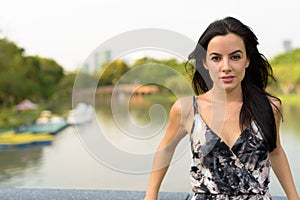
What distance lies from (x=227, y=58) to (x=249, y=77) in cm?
12

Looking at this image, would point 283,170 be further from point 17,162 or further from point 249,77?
point 17,162

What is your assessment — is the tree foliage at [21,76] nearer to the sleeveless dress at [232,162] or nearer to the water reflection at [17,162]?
the water reflection at [17,162]

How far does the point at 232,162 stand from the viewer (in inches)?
33.0

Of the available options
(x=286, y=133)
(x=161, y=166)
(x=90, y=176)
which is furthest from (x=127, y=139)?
(x=286, y=133)

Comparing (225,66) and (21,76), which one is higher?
(21,76)

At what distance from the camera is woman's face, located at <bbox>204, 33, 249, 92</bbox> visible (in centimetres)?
81

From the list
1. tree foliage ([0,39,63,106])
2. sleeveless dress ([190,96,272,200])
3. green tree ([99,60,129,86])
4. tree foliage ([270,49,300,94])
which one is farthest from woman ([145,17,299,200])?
tree foliage ([270,49,300,94])

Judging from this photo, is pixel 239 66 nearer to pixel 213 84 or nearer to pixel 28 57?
pixel 213 84

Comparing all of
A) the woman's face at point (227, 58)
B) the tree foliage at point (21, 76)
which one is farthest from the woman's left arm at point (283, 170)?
the tree foliage at point (21, 76)

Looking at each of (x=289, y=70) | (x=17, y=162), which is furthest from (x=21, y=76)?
(x=289, y=70)

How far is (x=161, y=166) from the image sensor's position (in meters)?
0.88

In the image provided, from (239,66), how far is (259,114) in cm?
12

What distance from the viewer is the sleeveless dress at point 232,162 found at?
2.76 ft

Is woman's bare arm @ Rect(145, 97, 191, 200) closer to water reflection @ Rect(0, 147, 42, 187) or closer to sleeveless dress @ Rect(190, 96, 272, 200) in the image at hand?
sleeveless dress @ Rect(190, 96, 272, 200)
